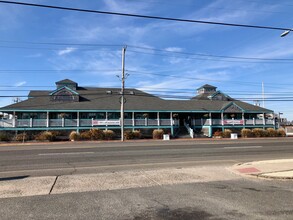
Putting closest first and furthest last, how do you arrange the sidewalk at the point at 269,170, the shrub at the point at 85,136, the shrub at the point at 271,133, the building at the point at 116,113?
the sidewalk at the point at 269,170, the shrub at the point at 85,136, the building at the point at 116,113, the shrub at the point at 271,133

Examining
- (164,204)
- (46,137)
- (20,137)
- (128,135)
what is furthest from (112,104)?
(164,204)

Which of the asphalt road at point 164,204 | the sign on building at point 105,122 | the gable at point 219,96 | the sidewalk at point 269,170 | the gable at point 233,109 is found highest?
the gable at point 219,96

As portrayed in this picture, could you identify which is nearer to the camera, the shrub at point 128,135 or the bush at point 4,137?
the bush at point 4,137

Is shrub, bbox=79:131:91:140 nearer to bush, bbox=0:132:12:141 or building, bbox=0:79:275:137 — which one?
building, bbox=0:79:275:137

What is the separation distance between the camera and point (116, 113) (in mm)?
40875

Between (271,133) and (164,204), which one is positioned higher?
(271,133)

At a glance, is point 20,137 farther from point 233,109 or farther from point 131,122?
point 233,109

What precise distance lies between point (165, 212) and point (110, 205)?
1.29 meters

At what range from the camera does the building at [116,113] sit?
1431 inches

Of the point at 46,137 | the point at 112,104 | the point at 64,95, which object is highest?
the point at 64,95

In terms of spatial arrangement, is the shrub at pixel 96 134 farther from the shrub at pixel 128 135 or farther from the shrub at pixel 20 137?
the shrub at pixel 20 137

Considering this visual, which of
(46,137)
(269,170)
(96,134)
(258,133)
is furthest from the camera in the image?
(258,133)

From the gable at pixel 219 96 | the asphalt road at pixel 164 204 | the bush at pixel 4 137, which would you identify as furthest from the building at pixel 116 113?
the asphalt road at pixel 164 204

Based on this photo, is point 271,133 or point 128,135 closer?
point 128,135
